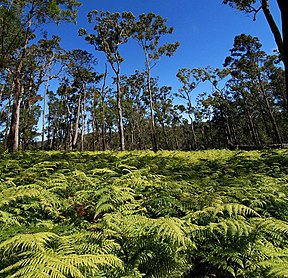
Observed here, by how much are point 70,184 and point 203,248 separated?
114 inches

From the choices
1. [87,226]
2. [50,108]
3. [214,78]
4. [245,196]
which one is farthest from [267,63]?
[50,108]

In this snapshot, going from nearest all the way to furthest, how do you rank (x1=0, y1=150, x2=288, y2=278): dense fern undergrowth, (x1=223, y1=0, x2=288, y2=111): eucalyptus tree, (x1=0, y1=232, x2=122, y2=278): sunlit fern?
(x1=0, y1=232, x2=122, y2=278): sunlit fern < (x1=0, y1=150, x2=288, y2=278): dense fern undergrowth < (x1=223, y1=0, x2=288, y2=111): eucalyptus tree

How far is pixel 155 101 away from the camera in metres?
45.9

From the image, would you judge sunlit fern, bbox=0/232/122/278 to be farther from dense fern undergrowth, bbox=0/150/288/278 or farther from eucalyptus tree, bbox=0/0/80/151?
eucalyptus tree, bbox=0/0/80/151

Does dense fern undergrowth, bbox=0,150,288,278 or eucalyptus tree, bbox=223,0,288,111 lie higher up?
eucalyptus tree, bbox=223,0,288,111

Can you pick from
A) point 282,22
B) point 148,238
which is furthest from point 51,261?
point 282,22

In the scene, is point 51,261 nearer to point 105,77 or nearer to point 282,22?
point 282,22

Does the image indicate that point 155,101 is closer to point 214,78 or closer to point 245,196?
point 214,78

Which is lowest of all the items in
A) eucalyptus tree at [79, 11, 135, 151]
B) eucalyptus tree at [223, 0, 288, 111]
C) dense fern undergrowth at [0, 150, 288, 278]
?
dense fern undergrowth at [0, 150, 288, 278]

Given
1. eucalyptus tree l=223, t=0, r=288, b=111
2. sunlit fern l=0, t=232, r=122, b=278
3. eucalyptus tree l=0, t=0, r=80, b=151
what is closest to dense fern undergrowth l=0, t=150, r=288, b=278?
sunlit fern l=0, t=232, r=122, b=278

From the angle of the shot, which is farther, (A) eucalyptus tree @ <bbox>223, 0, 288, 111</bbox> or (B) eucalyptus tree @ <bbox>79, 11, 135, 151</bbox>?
(B) eucalyptus tree @ <bbox>79, 11, 135, 151</bbox>

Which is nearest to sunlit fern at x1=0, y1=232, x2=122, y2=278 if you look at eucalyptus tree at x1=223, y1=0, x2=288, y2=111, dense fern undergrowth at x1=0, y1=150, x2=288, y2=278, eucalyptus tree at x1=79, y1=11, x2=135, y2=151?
dense fern undergrowth at x1=0, y1=150, x2=288, y2=278

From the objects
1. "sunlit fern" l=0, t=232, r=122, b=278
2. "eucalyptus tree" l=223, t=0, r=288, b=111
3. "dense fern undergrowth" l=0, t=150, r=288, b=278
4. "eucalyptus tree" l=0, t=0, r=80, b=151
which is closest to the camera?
"sunlit fern" l=0, t=232, r=122, b=278

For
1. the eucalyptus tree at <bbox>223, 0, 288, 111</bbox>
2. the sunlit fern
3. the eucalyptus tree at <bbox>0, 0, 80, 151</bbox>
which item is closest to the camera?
the sunlit fern
